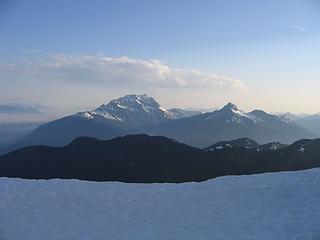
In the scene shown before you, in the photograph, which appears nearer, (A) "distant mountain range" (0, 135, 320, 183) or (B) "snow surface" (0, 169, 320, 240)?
(B) "snow surface" (0, 169, 320, 240)

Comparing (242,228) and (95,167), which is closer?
(242,228)

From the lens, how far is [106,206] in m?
24.2

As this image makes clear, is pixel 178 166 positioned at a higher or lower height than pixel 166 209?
lower

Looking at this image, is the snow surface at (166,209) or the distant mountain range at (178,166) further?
the distant mountain range at (178,166)

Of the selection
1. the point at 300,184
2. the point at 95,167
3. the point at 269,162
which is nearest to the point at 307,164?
the point at 269,162

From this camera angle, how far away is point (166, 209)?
78.3 ft

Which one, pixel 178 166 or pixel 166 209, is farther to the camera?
pixel 178 166

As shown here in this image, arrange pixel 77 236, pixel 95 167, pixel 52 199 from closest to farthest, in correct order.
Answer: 1. pixel 77 236
2. pixel 52 199
3. pixel 95 167

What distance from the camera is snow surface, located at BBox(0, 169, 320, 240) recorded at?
20797mm

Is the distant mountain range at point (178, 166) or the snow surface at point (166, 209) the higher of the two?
the snow surface at point (166, 209)

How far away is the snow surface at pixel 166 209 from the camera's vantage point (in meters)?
20.8

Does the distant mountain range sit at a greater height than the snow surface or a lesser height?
lesser

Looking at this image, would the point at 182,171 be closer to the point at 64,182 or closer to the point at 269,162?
the point at 269,162

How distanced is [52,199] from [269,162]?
164134 mm
